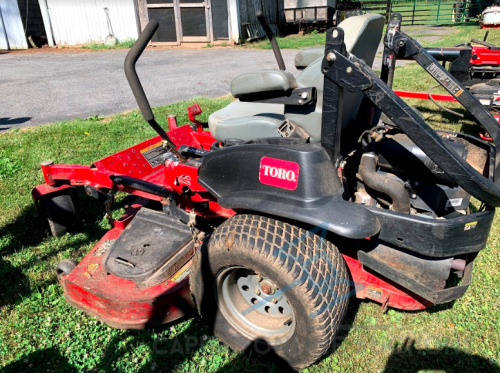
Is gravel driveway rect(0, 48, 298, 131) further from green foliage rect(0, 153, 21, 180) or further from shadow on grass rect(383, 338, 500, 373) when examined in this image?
shadow on grass rect(383, 338, 500, 373)

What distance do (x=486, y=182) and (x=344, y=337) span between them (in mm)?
1274

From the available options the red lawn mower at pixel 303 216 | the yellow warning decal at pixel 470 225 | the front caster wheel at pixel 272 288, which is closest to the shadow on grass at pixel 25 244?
the red lawn mower at pixel 303 216

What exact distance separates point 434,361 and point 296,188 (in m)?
1.36

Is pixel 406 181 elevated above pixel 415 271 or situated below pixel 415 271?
above

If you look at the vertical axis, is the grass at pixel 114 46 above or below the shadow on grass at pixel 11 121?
above

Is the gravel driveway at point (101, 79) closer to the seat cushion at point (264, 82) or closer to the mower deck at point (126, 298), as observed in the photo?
the mower deck at point (126, 298)

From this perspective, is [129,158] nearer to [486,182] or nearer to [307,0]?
[486,182]

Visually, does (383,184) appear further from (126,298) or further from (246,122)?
(126,298)

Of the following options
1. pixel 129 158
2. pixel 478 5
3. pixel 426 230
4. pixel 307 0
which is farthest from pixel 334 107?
pixel 478 5

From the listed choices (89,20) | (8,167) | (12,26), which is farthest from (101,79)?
(12,26)

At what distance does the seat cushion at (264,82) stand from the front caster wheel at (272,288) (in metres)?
0.78

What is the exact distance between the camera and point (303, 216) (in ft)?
6.68

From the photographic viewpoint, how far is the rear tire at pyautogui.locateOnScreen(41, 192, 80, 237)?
356 centimetres

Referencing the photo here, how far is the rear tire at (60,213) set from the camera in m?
3.56
